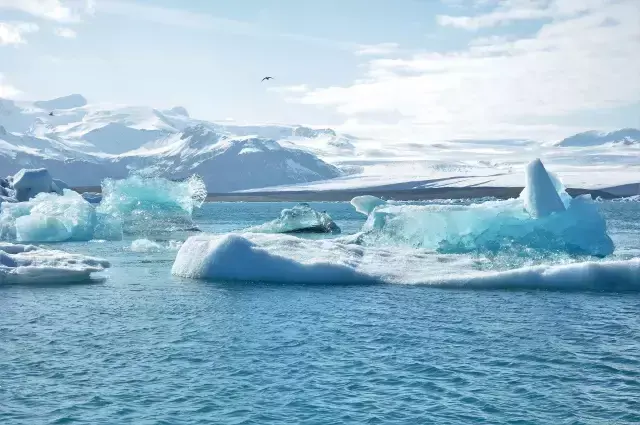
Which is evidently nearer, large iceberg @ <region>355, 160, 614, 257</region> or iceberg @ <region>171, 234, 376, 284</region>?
iceberg @ <region>171, 234, 376, 284</region>

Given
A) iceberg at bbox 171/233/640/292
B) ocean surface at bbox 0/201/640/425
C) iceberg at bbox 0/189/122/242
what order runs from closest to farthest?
ocean surface at bbox 0/201/640/425
iceberg at bbox 171/233/640/292
iceberg at bbox 0/189/122/242

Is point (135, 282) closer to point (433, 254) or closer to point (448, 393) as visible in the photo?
point (433, 254)

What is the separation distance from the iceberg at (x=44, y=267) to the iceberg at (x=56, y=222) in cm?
1514

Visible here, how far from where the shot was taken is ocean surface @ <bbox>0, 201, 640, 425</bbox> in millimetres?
9984

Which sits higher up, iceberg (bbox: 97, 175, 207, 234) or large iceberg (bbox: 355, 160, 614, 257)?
iceberg (bbox: 97, 175, 207, 234)

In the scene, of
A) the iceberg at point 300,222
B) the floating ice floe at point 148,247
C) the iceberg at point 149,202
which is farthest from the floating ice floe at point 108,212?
the iceberg at point 300,222

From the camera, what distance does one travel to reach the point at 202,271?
75.2 ft

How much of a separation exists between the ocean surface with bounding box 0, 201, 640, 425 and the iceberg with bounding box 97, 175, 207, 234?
25.5 m

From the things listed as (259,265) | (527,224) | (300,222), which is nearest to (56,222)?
(300,222)

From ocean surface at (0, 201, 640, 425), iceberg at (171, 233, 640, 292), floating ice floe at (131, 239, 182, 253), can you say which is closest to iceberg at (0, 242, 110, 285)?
ocean surface at (0, 201, 640, 425)

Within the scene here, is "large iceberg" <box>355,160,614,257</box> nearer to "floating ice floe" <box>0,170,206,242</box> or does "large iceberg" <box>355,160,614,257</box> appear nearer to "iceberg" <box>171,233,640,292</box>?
"iceberg" <box>171,233,640,292</box>

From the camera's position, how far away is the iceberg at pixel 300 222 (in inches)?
1673

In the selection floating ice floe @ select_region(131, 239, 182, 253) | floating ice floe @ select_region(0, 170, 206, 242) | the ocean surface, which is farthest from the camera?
floating ice floe @ select_region(0, 170, 206, 242)

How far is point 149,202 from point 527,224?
93.4ft
